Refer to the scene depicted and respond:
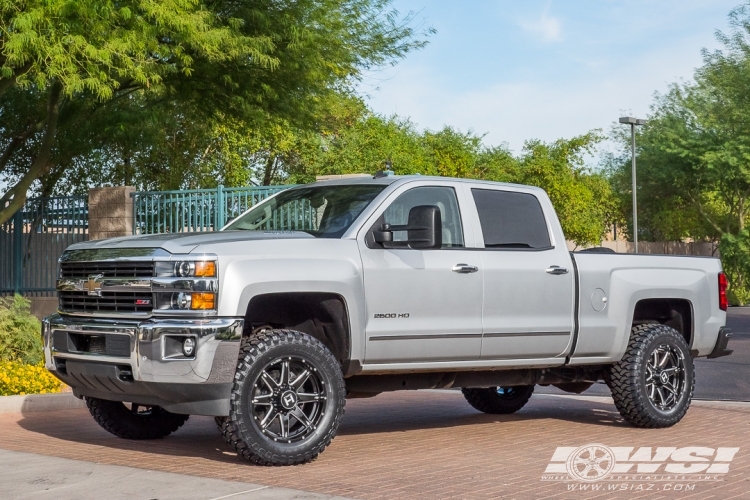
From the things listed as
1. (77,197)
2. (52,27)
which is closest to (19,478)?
(52,27)

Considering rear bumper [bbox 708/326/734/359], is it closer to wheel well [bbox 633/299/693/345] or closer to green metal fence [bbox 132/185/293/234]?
wheel well [bbox 633/299/693/345]

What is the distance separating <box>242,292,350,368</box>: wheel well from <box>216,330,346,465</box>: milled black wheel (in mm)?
275

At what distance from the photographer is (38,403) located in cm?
1188

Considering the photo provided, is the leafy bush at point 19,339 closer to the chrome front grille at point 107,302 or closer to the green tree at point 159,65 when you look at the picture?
the green tree at point 159,65

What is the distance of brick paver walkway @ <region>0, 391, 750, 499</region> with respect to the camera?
7195 mm

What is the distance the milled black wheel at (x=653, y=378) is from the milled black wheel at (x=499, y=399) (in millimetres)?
1503

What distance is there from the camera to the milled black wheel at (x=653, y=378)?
10.0 m

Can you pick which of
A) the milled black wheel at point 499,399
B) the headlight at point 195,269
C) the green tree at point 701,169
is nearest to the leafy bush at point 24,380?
the milled black wheel at point 499,399

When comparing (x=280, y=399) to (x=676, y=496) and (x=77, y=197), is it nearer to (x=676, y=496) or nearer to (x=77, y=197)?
(x=676, y=496)

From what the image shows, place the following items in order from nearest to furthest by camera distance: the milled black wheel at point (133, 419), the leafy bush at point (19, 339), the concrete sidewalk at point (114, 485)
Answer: the concrete sidewalk at point (114, 485)
the milled black wheel at point (133, 419)
the leafy bush at point (19, 339)

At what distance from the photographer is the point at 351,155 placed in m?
47.0

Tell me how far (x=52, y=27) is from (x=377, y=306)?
8.22 meters

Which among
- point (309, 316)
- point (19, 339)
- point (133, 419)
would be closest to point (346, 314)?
point (309, 316)

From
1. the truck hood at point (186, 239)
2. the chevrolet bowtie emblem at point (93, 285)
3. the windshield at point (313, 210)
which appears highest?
the windshield at point (313, 210)
